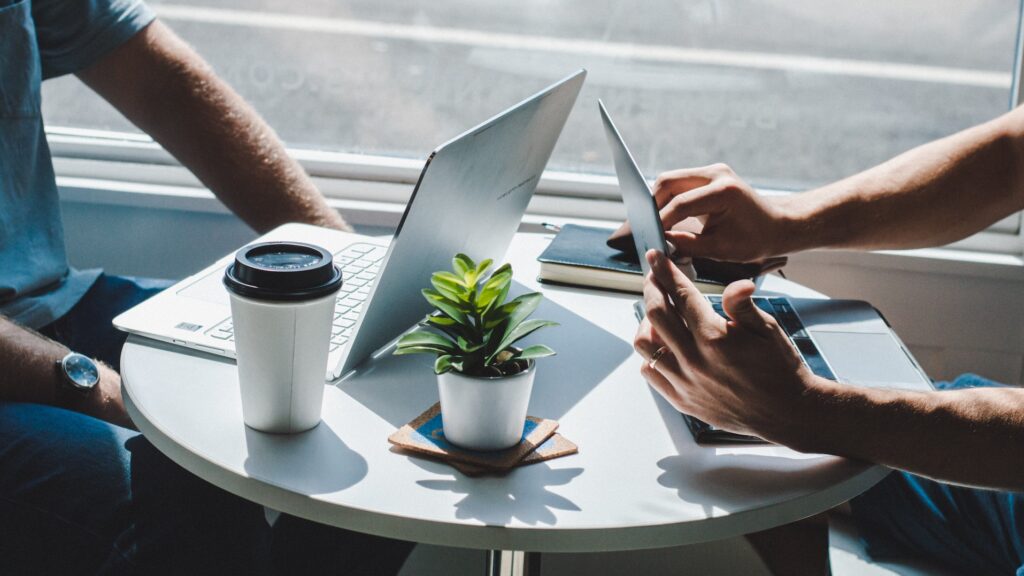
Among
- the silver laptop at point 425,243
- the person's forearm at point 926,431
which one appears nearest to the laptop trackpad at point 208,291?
the silver laptop at point 425,243

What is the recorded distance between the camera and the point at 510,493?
78cm

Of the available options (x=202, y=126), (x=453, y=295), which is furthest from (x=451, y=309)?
(x=202, y=126)

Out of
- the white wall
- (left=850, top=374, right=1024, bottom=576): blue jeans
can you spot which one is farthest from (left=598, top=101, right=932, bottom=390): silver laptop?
the white wall

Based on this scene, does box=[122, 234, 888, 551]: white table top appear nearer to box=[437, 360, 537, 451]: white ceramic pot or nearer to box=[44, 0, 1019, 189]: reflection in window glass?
box=[437, 360, 537, 451]: white ceramic pot

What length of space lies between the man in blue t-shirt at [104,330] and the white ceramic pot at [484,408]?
A: 1.14 feet

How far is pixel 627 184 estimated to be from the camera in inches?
42.7

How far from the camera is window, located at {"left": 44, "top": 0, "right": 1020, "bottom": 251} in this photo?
195 cm

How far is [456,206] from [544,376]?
22 centimetres

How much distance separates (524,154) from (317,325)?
17.0 inches

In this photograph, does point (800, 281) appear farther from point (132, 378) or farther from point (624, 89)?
point (132, 378)

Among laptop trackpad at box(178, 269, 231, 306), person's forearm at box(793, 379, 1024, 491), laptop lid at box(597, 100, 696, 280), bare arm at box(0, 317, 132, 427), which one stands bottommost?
bare arm at box(0, 317, 132, 427)

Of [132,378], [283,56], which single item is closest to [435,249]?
[132,378]

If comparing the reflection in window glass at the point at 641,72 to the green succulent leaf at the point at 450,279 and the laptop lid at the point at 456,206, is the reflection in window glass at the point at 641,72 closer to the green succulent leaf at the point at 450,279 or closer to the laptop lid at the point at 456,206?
the laptop lid at the point at 456,206

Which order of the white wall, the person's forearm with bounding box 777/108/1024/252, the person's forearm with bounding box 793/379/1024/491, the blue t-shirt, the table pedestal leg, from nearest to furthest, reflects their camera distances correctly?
the person's forearm with bounding box 793/379/1024/491 → the table pedestal leg → the person's forearm with bounding box 777/108/1024/252 → the blue t-shirt → the white wall
